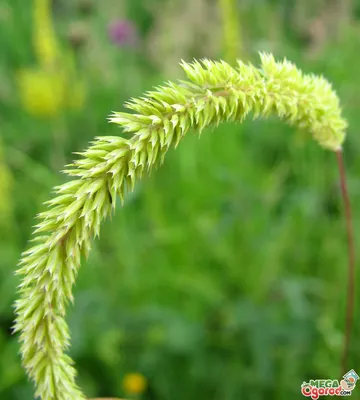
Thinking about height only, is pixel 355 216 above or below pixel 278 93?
above

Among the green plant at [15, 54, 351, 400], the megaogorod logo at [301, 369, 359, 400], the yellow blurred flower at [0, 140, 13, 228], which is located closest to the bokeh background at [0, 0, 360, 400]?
the yellow blurred flower at [0, 140, 13, 228]

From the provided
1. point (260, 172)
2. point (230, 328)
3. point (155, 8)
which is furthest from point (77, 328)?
point (155, 8)

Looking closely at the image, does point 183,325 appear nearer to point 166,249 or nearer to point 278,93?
point 166,249

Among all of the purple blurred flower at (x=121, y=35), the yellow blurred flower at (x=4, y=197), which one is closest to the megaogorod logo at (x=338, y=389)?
the yellow blurred flower at (x=4, y=197)

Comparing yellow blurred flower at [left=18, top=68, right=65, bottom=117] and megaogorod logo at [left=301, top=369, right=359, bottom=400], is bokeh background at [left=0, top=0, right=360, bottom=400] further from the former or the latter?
megaogorod logo at [left=301, top=369, right=359, bottom=400]

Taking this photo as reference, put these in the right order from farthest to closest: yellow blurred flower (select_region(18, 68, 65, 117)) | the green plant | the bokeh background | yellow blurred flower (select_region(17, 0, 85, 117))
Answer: yellow blurred flower (select_region(18, 68, 65, 117)) → yellow blurred flower (select_region(17, 0, 85, 117)) → the bokeh background → the green plant

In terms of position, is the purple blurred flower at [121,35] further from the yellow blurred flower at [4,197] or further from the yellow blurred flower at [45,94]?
the yellow blurred flower at [4,197]
